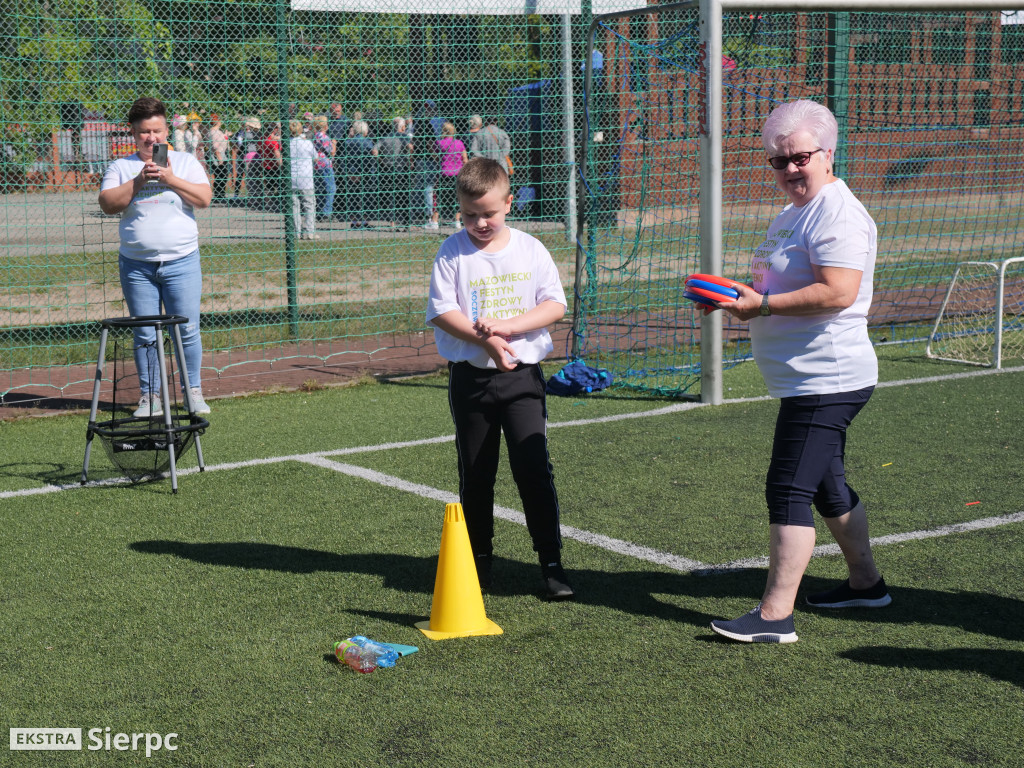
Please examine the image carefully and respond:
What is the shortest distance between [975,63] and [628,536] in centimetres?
1035

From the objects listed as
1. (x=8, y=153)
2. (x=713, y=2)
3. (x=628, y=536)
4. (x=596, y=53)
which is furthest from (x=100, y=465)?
(x=596, y=53)

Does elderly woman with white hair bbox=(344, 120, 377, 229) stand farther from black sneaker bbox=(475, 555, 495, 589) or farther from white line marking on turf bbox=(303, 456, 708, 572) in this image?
black sneaker bbox=(475, 555, 495, 589)

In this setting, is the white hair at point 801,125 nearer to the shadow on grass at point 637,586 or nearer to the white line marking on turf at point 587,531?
the shadow on grass at point 637,586

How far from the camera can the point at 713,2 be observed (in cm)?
784

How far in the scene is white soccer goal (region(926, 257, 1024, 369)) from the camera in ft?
31.0

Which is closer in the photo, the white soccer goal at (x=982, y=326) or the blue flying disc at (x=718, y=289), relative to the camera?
the blue flying disc at (x=718, y=289)

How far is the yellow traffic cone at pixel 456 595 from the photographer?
13.5ft

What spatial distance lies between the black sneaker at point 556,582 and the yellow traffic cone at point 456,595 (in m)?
0.35

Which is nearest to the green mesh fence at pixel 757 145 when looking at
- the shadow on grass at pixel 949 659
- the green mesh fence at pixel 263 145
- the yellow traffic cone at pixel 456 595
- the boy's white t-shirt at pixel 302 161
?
the green mesh fence at pixel 263 145

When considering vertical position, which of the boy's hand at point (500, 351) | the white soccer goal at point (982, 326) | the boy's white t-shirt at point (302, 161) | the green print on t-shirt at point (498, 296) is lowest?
the white soccer goal at point (982, 326)

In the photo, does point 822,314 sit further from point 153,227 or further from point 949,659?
point 153,227

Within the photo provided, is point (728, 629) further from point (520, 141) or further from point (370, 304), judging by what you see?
point (520, 141)

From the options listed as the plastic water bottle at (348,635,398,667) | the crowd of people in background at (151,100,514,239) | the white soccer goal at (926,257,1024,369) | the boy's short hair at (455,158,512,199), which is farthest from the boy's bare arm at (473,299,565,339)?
the crowd of people in background at (151,100,514,239)

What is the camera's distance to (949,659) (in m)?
3.79
